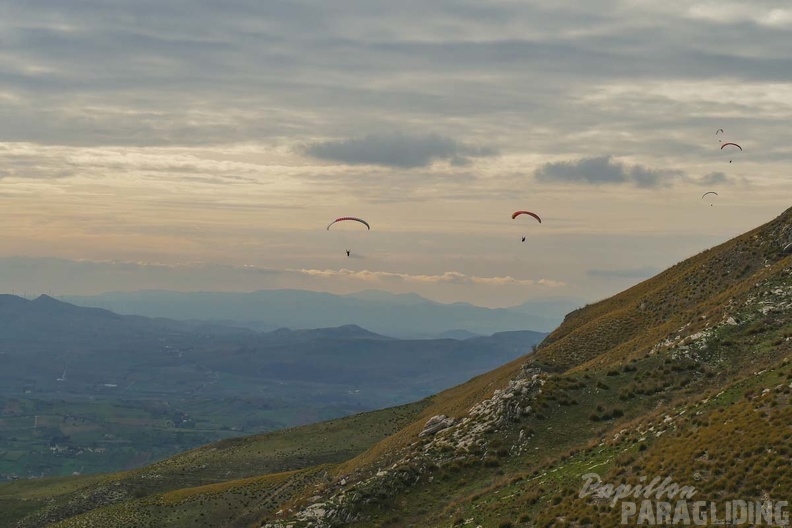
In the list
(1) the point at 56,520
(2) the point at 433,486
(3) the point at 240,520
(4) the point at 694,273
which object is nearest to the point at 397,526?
(2) the point at 433,486

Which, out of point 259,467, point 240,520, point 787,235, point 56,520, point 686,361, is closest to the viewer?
point 686,361

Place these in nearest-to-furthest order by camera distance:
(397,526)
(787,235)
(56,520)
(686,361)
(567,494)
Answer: (567,494) < (397,526) < (686,361) < (787,235) < (56,520)

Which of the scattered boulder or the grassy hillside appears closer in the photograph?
the grassy hillside

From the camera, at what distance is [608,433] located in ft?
Result: 142

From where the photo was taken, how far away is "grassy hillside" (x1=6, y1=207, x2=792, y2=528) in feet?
106

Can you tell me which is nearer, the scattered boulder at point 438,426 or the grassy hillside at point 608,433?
the grassy hillside at point 608,433

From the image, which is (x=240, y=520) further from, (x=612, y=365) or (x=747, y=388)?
(x=747, y=388)

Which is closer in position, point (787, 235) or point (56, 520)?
point (787, 235)

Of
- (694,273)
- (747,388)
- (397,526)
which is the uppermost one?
(694,273)

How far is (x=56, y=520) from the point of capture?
90188 mm

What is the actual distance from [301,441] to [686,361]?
75869 millimetres

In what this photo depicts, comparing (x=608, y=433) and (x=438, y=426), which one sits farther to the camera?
(x=438, y=426)

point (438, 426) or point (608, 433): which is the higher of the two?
point (608, 433)

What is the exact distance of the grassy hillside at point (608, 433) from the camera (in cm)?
3234
